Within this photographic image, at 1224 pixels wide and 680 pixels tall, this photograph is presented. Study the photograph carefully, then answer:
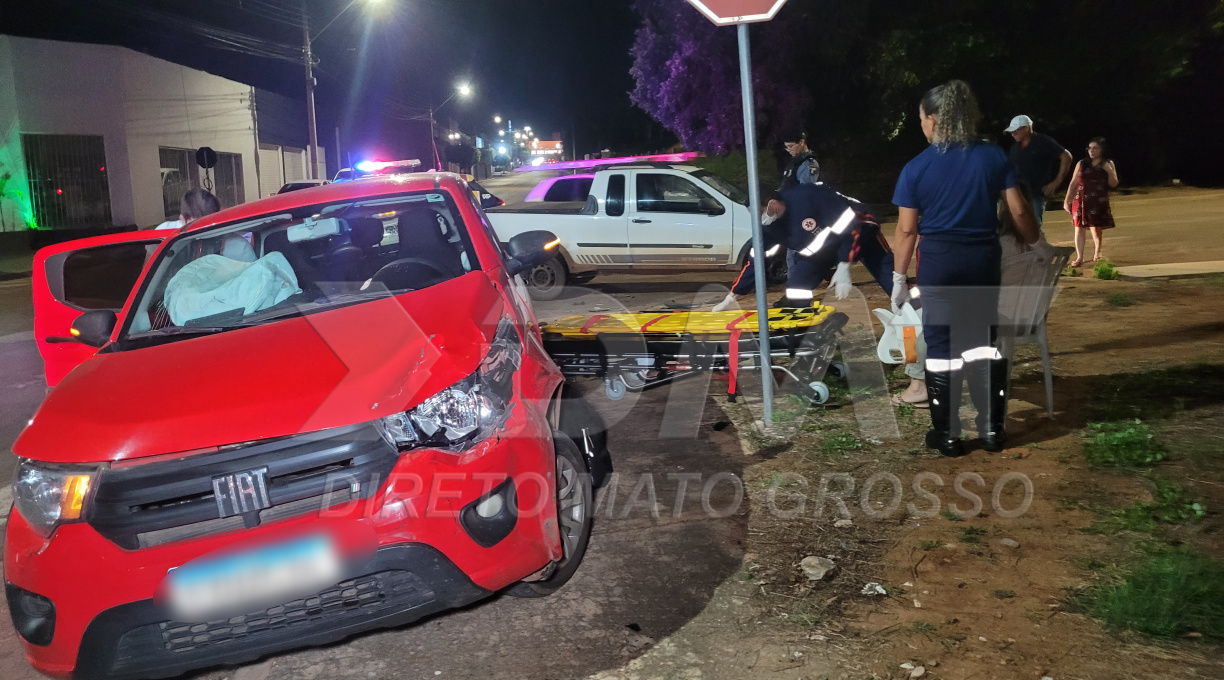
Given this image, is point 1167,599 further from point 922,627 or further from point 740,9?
point 740,9

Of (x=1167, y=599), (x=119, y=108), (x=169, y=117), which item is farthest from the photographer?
(x=169, y=117)

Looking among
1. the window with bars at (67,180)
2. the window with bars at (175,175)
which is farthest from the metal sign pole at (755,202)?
the window with bars at (175,175)

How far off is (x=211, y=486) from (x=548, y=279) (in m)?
9.19

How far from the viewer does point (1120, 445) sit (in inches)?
188

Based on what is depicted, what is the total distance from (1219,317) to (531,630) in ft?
24.3

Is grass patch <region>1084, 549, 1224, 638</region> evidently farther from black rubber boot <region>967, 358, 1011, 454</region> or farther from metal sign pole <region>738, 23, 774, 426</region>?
metal sign pole <region>738, 23, 774, 426</region>

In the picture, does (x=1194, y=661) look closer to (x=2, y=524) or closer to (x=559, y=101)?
(x=2, y=524)

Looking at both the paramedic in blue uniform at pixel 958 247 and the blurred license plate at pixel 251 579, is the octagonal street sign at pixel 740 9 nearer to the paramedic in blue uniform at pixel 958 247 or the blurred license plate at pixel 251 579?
the paramedic in blue uniform at pixel 958 247

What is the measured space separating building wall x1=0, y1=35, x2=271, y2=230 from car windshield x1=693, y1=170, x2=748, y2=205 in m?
20.0

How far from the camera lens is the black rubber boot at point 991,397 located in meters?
4.84

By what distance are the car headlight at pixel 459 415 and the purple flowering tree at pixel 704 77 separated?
24.7 metres

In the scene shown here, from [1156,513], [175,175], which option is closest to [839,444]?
[1156,513]

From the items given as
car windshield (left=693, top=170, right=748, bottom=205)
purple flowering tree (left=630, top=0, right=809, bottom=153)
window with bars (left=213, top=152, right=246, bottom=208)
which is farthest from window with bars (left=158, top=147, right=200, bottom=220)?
car windshield (left=693, top=170, right=748, bottom=205)

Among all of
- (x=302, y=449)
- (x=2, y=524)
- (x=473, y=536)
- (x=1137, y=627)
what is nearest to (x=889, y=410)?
(x=1137, y=627)
